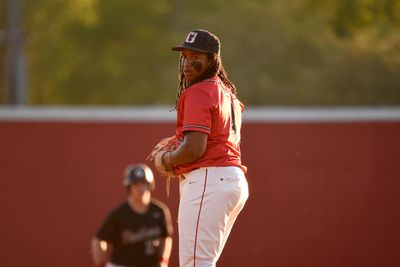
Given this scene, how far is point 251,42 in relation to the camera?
81.3ft

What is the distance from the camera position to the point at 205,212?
575cm

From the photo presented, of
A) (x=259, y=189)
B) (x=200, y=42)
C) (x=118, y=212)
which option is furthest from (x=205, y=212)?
(x=259, y=189)

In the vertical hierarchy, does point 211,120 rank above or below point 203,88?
below

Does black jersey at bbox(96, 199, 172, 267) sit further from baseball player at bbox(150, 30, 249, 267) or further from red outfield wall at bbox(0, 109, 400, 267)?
red outfield wall at bbox(0, 109, 400, 267)

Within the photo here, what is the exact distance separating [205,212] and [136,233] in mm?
1967

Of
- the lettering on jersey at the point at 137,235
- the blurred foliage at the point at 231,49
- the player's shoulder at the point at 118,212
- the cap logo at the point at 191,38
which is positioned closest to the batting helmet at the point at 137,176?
the player's shoulder at the point at 118,212

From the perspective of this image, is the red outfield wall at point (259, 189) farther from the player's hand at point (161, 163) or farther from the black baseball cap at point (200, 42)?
the black baseball cap at point (200, 42)

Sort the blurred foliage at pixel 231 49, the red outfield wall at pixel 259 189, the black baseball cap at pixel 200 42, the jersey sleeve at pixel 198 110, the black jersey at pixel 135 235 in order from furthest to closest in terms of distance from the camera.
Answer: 1. the blurred foliage at pixel 231 49
2. the red outfield wall at pixel 259 189
3. the black jersey at pixel 135 235
4. the black baseball cap at pixel 200 42
5. the jersey sleeve at pixel 198 110

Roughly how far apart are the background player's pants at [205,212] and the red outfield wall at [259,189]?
561 centimetres

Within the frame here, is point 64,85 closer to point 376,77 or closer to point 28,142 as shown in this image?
point 376,77

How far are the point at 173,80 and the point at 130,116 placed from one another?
13336 millimetres

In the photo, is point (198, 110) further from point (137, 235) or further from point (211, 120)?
point (137, 235)

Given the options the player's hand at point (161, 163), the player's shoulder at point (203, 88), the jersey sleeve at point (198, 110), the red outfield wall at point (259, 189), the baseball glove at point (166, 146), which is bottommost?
the red outfield wall at point (259, 189)

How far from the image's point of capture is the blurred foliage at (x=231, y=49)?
953 inches
